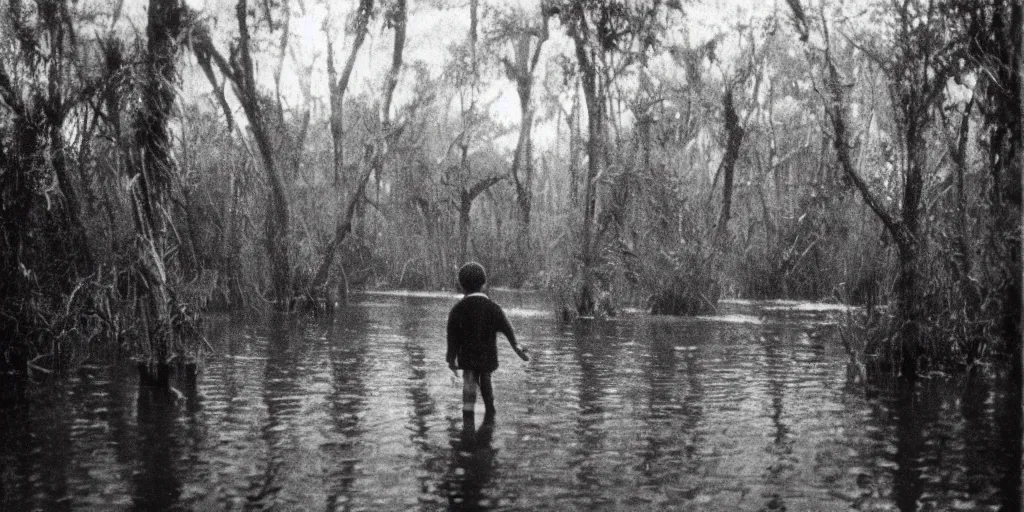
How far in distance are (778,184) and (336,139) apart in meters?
15.4

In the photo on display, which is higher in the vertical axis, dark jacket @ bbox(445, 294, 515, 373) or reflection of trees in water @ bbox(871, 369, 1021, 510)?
dark jacket @ bbox(445, 294, 515, 373)

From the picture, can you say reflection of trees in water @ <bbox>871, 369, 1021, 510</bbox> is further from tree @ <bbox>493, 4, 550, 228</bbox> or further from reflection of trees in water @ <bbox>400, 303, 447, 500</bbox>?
tree @ <bbox>493, 4, 550, 228</bbox>

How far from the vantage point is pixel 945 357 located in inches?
564

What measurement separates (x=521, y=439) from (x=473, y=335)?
1.07 meters

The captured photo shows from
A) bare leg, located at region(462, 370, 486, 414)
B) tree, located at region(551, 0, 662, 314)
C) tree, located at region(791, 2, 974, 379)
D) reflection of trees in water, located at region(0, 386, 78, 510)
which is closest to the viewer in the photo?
reflection of trees in water, located at region(0, 386, 78, 510)

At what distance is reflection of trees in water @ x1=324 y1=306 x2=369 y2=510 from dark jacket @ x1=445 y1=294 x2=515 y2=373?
1164mm

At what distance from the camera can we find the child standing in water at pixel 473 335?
34.1 feet

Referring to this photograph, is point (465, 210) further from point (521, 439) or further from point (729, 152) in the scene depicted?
point (521, 439)

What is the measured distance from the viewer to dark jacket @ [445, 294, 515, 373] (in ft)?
34.1

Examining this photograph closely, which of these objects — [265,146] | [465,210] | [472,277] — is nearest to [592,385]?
[472,277]

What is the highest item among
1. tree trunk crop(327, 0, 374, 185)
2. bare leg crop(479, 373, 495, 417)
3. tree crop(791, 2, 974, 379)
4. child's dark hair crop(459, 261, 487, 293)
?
tree trunk crop(327, 0, 374, 185)

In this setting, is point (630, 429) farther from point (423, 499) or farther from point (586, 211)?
point (586, 211)

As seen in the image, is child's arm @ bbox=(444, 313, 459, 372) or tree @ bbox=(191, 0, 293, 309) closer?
child's arm @ bbox=(444, 313, 459, 372)

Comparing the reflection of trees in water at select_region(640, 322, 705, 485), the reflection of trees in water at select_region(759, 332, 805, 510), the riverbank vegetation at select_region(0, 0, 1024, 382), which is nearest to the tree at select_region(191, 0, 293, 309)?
the riverbank vegetation at select_region(0, 0, 1024, 382)
